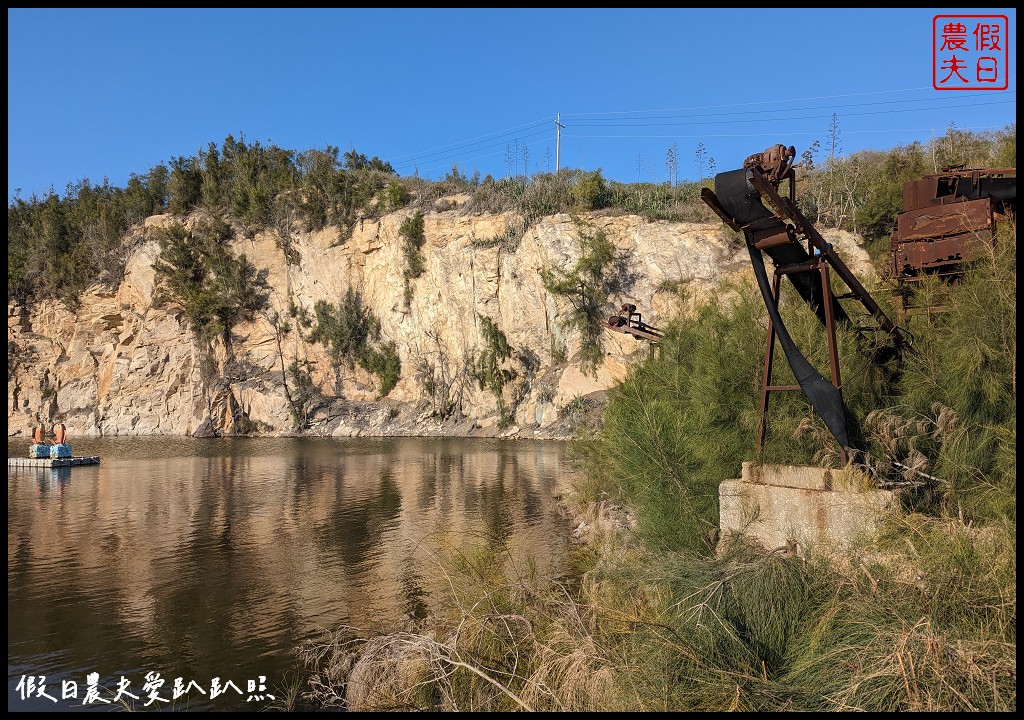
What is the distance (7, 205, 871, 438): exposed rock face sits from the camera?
40.8 m

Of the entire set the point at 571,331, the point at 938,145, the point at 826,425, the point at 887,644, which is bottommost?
the point at 887,644

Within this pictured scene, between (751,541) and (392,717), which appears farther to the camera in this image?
(751,541)

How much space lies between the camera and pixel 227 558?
1387 cm

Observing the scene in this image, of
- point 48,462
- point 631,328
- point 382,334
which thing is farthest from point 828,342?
point 382,334

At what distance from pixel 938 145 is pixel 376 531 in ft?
113

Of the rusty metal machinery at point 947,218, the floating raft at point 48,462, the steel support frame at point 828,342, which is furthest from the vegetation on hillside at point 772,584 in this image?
the floating raft at point 48,462

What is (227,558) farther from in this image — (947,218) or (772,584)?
(947,218)

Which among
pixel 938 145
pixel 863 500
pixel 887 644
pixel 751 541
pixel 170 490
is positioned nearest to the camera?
pixel 887 644

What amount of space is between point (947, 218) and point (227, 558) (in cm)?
1287

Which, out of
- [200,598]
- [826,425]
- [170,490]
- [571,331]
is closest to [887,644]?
[826,425]

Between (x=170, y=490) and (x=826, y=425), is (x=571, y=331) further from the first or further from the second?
(x=826, y=425)

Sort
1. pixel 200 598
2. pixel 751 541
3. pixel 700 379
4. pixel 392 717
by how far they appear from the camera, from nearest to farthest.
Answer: pixel 392 717, pixel 751 541, pixel 700 379, pixel 200 598

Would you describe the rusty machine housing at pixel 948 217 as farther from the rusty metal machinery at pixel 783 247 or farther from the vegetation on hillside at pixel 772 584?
the rusty metal machinery at pixel 783 247

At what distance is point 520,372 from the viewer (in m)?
43.7
